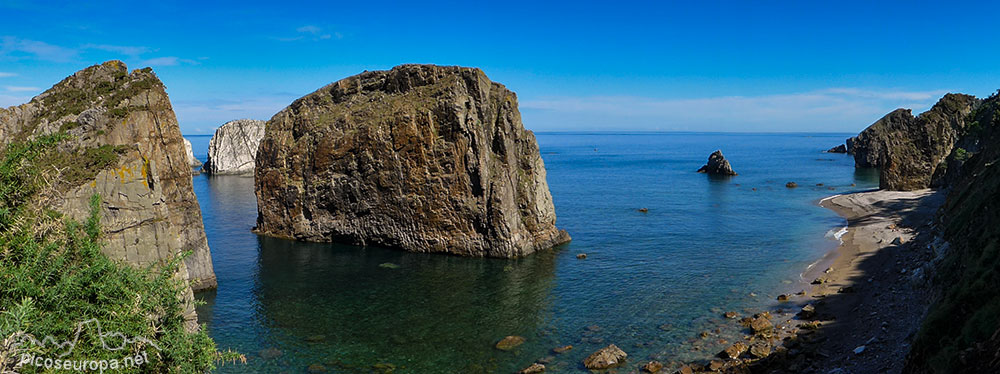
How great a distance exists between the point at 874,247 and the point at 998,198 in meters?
29.5

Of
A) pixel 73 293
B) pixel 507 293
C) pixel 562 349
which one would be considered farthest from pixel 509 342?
pixel 73 293

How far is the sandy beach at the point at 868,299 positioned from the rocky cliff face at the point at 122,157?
1321 inches

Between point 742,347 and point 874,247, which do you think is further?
point 874,247

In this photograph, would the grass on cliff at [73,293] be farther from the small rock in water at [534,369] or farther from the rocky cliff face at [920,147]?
the rocky cliff face at [920,147]

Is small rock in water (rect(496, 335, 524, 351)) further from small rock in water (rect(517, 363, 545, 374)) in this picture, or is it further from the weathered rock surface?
the weathered rock surface

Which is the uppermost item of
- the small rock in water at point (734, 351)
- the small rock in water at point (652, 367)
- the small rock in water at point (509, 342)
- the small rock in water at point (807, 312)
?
the small rock in water at point (807, 312)

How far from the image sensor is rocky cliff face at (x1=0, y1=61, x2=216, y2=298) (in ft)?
102

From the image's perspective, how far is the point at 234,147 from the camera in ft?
552

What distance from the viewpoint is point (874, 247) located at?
190 feet

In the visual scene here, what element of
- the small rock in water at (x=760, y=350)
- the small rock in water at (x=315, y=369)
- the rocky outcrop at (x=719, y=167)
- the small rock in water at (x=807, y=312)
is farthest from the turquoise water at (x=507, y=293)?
the rocky outcrop at (x=719, y=167)

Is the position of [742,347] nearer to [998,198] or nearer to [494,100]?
[998,198]

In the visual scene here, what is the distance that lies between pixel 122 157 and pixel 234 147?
148 m

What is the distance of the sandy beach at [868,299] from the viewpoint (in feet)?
96.2

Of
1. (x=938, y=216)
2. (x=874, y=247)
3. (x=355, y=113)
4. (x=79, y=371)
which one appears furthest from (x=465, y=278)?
(x=938, y=216)
